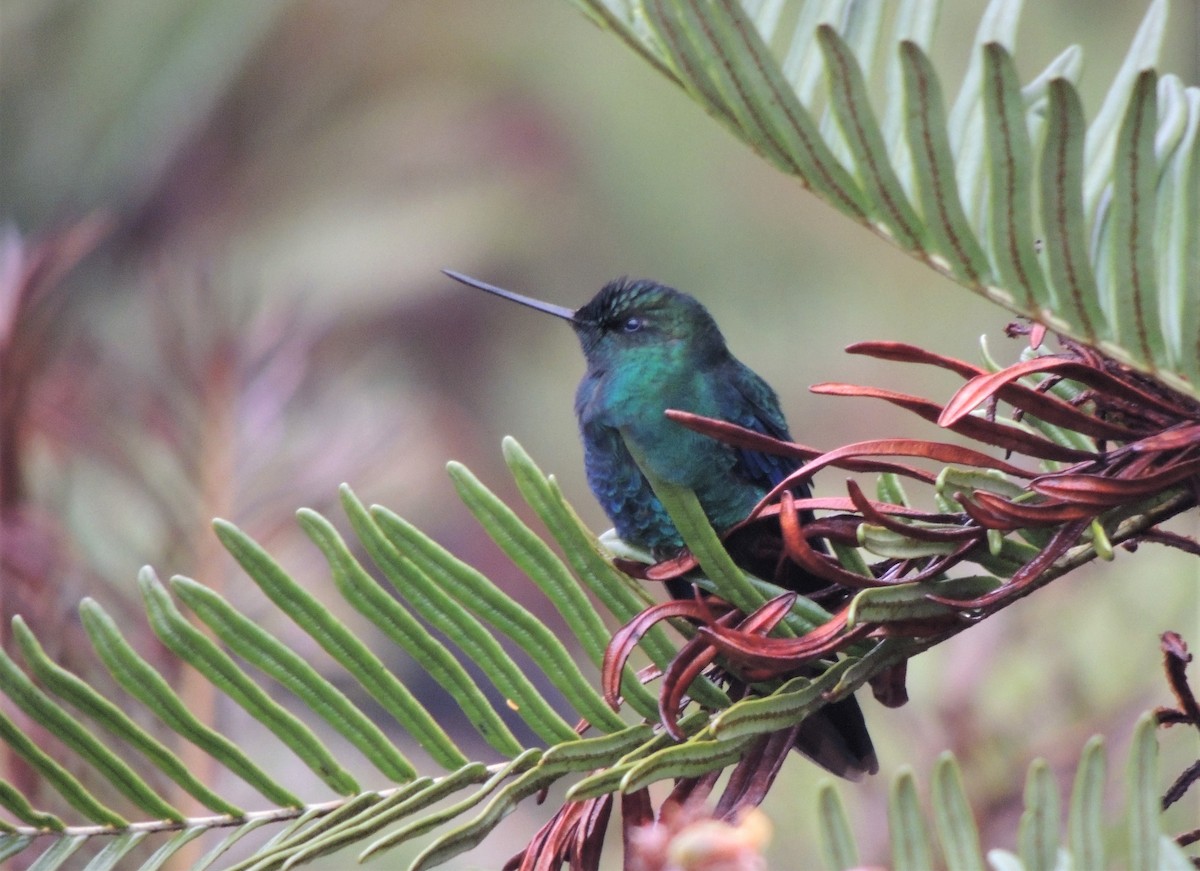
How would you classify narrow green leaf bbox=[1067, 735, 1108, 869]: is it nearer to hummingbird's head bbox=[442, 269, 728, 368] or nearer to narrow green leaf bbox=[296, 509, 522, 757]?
narrow green leaf bbox=[296, 509, 522, 757]

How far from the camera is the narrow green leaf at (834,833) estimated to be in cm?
37

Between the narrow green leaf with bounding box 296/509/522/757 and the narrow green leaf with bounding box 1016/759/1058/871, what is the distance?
0.20m

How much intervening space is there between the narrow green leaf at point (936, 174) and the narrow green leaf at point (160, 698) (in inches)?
12.9

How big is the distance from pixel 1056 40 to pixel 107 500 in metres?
2.62

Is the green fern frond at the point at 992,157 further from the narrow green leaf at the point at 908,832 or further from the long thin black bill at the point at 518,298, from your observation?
the long thin black bill at the point at 518,298

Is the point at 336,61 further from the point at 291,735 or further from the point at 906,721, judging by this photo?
the point at 291,735

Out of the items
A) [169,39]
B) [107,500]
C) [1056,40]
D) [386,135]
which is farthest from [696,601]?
[386,135]

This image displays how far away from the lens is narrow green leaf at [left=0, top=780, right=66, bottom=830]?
46 centimetres

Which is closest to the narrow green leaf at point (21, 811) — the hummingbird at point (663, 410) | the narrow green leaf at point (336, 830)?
the narrow green leaf at point (336, 830)

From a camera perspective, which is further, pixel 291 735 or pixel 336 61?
pixel 336 61

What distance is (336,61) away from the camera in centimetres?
411

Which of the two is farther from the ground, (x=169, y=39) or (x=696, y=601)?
(x=169, y=39)

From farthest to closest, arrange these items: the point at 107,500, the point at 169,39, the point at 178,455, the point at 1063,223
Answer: the point at 169,39 → the point at 107,500 → the point at 178,455 → the point at 1063,223

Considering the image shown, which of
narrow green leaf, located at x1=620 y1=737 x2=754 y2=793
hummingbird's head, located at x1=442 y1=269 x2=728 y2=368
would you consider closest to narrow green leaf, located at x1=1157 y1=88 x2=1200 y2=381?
narrow green leaf, located at x1=620 y1=737 x2=754 y2=793
